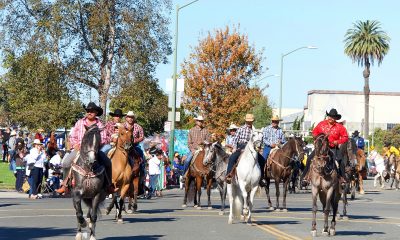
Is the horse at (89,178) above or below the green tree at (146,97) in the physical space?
below

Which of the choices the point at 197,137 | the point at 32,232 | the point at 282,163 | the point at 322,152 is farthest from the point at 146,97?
the point at 32,232

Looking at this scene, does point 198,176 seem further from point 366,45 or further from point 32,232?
point 366,45

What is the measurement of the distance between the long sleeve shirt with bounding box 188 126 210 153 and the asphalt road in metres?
1.84

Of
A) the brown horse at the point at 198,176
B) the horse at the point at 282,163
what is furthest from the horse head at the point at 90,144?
the horse at the point at 282,163

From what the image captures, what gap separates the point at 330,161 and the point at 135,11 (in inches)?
1256

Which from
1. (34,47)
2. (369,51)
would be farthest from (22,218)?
(369,51)

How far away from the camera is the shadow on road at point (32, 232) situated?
18.0 metres

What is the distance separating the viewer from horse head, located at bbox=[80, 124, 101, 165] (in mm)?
17172

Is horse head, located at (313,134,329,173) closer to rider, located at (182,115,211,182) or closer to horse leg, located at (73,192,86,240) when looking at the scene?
horse leg, located at (73,192,86,240)

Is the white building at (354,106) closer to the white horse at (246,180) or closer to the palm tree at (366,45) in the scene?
the palm tree at (366,45)

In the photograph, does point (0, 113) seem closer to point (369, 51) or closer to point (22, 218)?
point (369, 51)

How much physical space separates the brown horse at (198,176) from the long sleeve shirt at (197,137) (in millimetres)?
238

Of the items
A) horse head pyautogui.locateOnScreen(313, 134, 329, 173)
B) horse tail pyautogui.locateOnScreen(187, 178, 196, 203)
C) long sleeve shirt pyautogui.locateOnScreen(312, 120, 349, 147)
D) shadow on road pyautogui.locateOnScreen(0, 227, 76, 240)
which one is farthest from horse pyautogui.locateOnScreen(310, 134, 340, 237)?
horse tail pyautogui.locateOnScreen(187, 178, 196, 203)

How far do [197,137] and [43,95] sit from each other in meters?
25.6
